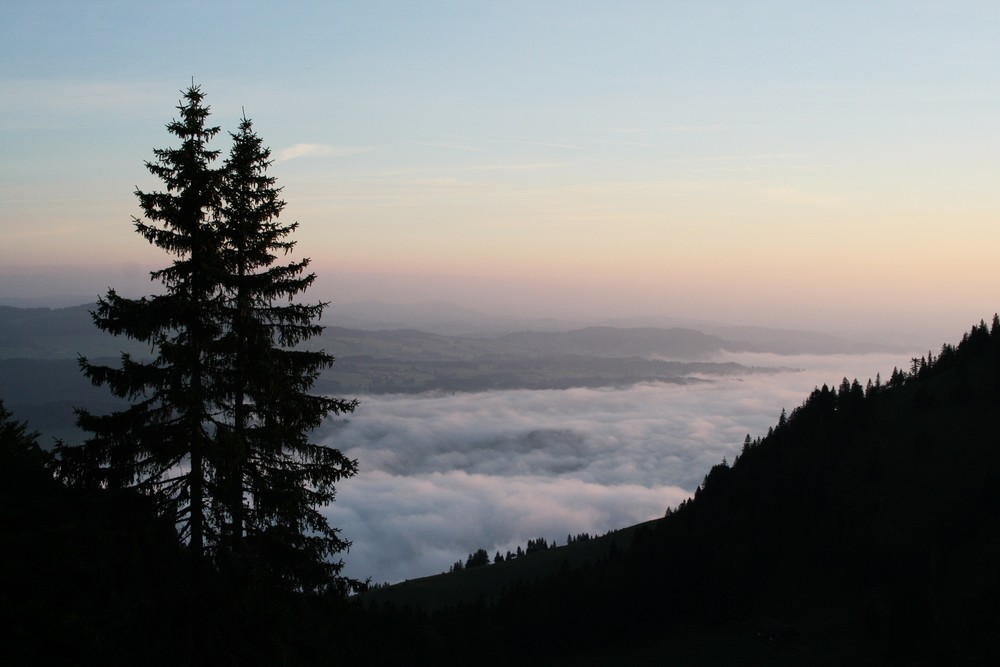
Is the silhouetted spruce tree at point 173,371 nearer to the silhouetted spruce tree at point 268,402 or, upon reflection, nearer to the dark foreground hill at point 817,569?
the silhouetted spruce tree at point 268,402

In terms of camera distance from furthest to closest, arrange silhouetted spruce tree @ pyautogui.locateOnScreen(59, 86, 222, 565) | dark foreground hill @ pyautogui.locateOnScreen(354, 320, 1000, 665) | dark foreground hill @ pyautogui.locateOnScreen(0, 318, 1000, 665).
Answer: dark foreground hill @ pyautogui.locateOnScreen(354, 320, 1000, 665) < dark foreground hill @ pyautogui.locateOnScreen(0, 318, 1000, 665) < silhouetted spruce tree @ pyautogui.locateOnScreen(59, 86, 222, 565)

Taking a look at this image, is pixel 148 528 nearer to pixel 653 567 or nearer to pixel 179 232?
pixel 179 232

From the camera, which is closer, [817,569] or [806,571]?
[817,569]

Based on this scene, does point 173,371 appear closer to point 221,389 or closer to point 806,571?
point 221,389

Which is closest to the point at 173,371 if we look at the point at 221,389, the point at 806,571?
the point at 221,389

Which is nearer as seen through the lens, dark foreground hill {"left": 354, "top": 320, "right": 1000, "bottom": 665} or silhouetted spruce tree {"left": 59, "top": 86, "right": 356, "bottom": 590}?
silhouetted spruce tree {"left": 59, "top": 86, "right": 356, "bottom": 590}

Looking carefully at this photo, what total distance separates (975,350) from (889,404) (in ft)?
80.5

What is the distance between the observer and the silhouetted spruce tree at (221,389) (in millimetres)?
18188

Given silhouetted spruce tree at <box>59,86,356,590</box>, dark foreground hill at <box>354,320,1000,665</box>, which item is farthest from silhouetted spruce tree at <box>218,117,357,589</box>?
dark foreground hill at <box>354,320,1000,665</box>

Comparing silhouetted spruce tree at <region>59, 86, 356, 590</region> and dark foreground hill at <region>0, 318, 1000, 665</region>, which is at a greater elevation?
silhouetted spruce tree at <region>59, 86, 356, 590</region>

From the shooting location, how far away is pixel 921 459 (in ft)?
369

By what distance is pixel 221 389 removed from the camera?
18.8m

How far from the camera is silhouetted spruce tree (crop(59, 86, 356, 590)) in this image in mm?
18188

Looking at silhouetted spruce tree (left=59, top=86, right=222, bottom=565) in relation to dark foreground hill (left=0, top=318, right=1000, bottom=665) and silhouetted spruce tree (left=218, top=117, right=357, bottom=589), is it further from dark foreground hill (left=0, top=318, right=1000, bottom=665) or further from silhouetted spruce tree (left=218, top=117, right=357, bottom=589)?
dark foreground hill (left=0, top=318, right=1000, bottom=665)
